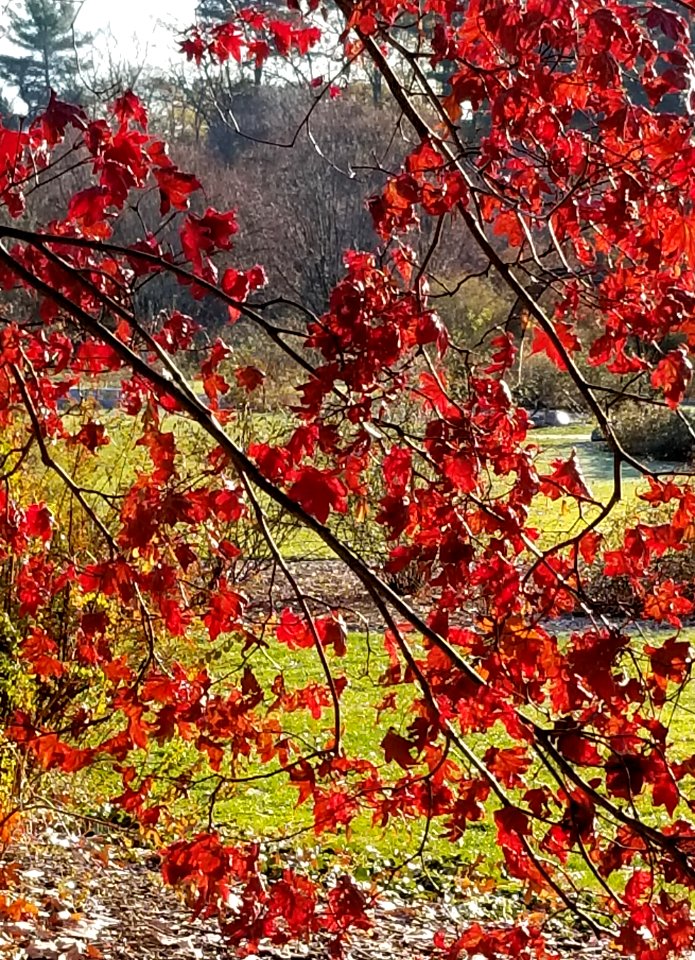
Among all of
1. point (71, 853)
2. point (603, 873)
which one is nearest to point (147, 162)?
point (603, 873)

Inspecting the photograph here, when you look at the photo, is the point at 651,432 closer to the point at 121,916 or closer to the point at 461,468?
the point at 121,916

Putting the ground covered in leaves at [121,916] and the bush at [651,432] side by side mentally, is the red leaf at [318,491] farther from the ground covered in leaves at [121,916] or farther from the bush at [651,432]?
the bush at [651,432]

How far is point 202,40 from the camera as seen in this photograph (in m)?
3.86

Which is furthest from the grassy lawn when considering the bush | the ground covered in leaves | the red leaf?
the bush

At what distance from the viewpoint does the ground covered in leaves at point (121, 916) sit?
161 inches

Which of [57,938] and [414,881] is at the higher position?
[57,938]

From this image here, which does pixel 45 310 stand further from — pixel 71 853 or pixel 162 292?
pixel 162 292

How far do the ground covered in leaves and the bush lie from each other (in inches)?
457

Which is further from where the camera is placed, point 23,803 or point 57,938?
point 23,803

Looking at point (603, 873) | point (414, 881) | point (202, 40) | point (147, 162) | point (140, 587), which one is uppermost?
point (202, 40)

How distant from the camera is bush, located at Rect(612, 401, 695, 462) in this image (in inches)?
637

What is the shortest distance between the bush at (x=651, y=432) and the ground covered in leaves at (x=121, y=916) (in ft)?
38.1

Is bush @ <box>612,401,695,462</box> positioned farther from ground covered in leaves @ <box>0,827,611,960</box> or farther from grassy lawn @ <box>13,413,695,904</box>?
ground covered in leaves @ <box>0,827,611,960</box>

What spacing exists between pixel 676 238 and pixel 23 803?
3292 millimetres
